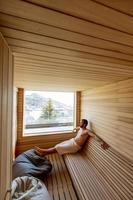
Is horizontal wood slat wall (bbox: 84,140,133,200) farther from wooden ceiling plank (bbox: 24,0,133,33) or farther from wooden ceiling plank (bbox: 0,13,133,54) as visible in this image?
wooden ceiling plank (bbox: 24,0,133,33)

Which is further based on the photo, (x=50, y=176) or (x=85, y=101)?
(x=85, y=101)

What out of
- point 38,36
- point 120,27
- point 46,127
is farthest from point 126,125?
point 46,127

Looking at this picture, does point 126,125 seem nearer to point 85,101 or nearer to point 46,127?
point 85,101

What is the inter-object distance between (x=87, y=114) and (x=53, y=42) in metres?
3.48

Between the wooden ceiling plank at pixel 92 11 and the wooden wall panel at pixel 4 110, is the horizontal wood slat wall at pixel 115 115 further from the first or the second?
the wooden wall panel at pixel 4 110

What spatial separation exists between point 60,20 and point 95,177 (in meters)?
2.47

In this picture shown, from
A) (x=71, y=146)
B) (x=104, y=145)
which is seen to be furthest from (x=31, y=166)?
(x=104, y=145)

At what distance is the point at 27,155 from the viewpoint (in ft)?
10.3


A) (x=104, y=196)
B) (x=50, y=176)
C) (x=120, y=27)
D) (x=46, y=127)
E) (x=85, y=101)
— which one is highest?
(x=120, y=27)

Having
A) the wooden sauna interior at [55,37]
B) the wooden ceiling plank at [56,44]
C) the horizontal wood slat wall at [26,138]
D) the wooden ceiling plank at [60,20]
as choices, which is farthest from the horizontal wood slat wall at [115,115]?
the wooden ceiling plank at [60,20]

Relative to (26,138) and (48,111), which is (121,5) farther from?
(48,111)

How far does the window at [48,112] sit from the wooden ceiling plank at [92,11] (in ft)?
13.3

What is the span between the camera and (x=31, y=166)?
279 centimetres

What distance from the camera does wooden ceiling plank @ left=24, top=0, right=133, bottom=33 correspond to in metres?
0.65
